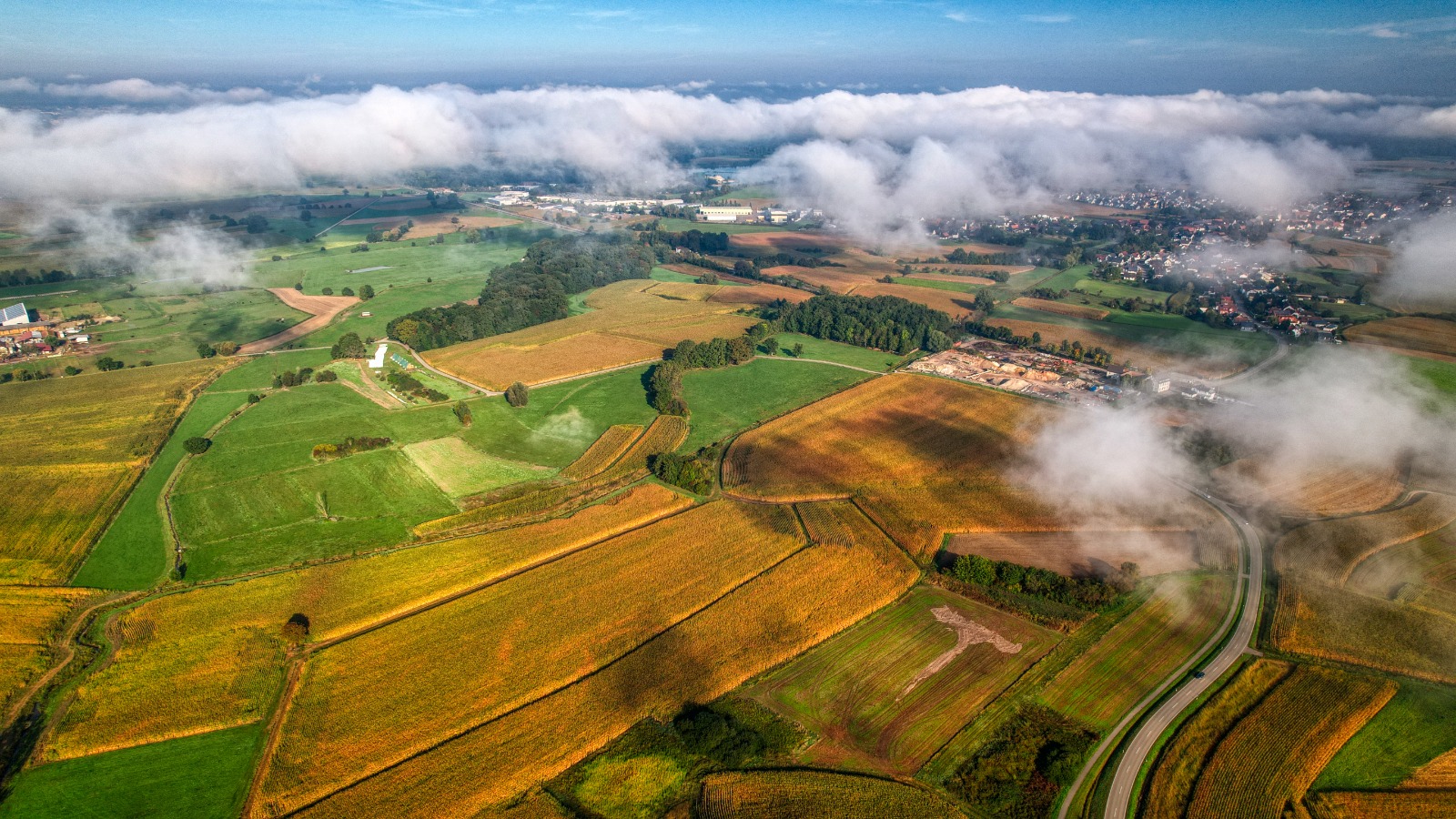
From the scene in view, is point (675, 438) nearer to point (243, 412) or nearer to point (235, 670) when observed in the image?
point (235, 670)

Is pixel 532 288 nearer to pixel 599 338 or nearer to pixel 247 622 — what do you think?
pixel 599 338

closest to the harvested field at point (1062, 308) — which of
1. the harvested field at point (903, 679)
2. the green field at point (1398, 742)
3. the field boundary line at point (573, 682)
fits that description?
the green field at point (1398, 742)

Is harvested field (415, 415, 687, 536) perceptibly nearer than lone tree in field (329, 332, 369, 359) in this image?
Yes

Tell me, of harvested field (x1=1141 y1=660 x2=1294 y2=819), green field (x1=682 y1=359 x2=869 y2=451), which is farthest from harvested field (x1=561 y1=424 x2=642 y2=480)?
harvested field (x1=1141 y1=660 x2=1294 y2=819)

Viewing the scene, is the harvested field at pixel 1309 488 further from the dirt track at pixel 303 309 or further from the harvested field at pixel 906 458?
the dirt track at pixel 303 309

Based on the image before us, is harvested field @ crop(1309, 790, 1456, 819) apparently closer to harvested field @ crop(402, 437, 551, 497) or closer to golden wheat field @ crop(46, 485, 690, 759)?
golden wheat field @ crop(46, 485, 690, 759)

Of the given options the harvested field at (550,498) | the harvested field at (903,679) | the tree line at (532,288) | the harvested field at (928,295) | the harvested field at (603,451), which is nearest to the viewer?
the harvested field at (903,679)
